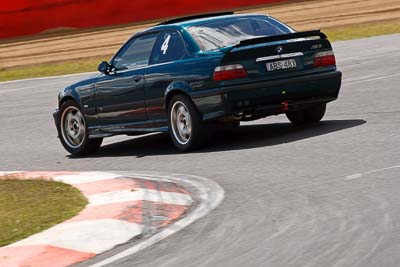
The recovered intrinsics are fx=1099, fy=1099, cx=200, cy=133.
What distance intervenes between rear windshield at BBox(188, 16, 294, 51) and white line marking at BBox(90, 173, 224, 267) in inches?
77.4

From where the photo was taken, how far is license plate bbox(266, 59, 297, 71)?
11.3m

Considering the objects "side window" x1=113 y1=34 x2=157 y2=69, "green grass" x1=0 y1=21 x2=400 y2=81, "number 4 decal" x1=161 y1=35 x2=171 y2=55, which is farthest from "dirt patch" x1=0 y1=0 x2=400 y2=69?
"number 4 decal" x1=161 y1=35 x2=171 y2=55

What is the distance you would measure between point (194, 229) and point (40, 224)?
1321 millimetres

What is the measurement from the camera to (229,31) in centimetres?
1181

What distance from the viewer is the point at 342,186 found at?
823 centimetres

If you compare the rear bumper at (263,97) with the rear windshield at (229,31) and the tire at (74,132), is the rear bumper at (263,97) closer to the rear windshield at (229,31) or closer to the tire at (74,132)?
the rear windshield at (229,31)

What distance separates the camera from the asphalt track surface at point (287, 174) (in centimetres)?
636

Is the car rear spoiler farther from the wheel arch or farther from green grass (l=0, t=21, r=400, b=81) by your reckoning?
green grass (l=0, t=21, r=400, b=81)

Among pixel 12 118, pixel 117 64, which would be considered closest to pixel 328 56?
pixel 117 64

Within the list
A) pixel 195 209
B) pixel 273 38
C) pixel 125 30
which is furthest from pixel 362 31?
pixel 195 209

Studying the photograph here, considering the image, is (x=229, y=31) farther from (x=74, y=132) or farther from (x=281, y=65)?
(x=74, y=132)

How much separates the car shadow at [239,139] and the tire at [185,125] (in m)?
0.14

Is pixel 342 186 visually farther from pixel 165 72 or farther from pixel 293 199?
pixel 165 72

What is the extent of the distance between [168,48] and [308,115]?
1762mm
